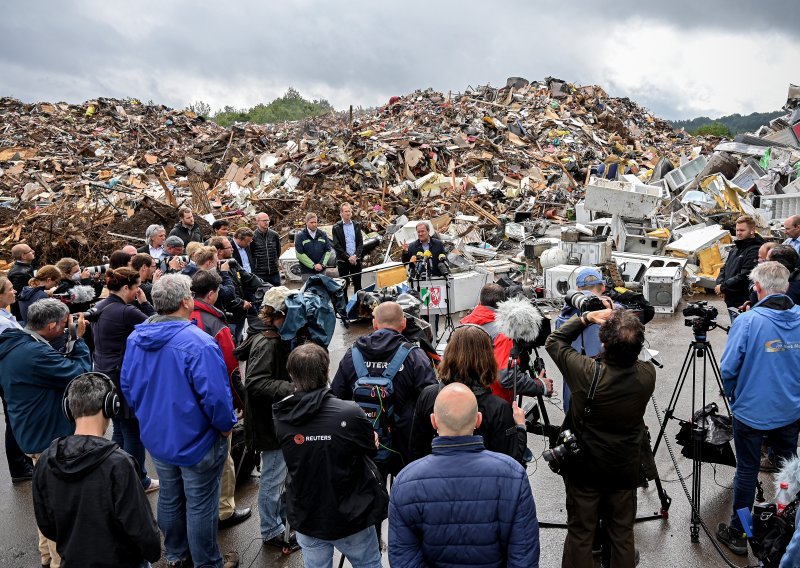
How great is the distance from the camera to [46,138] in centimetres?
2364

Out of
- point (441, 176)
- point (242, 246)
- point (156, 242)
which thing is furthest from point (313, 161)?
point (156, 242)

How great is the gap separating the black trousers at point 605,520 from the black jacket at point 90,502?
240 cm

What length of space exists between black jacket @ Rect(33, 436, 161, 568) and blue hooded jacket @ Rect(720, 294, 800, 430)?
12.7 feet

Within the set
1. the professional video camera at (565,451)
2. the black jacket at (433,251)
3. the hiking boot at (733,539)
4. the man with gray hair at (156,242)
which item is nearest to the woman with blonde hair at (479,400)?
the professional video camera at (565,451)

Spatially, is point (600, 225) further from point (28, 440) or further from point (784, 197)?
point (28, 440)

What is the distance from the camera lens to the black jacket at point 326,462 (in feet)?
9.72

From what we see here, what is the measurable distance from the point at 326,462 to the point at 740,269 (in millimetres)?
5908

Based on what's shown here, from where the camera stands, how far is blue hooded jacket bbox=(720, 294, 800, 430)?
12.8 feet

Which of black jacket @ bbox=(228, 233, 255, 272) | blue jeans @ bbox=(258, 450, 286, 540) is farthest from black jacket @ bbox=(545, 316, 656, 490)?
black jacket @ bbox=(228, 233, 255, 272)

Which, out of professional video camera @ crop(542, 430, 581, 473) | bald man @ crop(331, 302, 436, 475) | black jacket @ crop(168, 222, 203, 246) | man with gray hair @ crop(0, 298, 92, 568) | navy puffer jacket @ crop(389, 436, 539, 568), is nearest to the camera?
navy puffer jacket @ crop(389, 436, 539, 568)

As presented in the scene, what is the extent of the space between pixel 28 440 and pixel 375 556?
2.87 m

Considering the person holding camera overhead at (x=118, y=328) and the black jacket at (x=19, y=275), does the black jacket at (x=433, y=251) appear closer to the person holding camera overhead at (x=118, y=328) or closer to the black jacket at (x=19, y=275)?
the person holding camera overhead at (x=118, y=328)

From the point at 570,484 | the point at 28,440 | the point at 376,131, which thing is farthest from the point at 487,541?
the point at 376,131

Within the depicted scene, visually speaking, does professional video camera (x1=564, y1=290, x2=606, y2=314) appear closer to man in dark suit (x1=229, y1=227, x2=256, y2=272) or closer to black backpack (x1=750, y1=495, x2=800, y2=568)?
→ black backpack (x1=750, y1=495, x2=800, y2=568)
